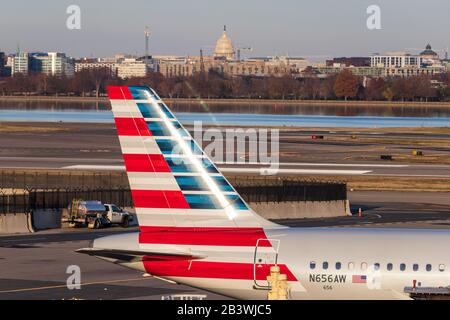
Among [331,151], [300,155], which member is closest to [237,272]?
[300,155]

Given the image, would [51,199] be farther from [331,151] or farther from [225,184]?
[331,151]

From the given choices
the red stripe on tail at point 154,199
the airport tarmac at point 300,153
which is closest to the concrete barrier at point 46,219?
the red stripe on tail at point 154,199

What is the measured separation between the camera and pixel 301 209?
8212cm

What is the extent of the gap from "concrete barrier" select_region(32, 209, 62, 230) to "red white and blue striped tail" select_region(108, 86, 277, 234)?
3835 centimetres

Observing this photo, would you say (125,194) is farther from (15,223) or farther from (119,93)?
(119,93)

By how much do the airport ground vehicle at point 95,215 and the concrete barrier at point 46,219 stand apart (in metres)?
0.70

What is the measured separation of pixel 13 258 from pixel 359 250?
2752cm

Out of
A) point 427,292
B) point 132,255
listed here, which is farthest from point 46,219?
point 427,292

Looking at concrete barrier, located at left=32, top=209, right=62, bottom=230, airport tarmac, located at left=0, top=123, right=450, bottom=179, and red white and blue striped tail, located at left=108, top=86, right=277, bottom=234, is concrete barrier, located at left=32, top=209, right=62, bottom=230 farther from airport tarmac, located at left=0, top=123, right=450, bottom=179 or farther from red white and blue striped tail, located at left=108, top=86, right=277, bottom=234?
airport tarmac, located at left=0, top=123, right=450, bottom=179

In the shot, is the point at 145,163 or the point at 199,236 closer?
the point at 199,236

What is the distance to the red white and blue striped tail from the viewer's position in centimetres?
3347

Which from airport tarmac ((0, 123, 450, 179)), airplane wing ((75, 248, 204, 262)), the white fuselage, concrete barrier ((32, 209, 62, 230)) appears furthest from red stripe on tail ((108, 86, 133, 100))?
airport tarmac ((0, 123, 450, 179))

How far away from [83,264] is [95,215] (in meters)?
19.0

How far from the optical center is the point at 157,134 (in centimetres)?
3353
